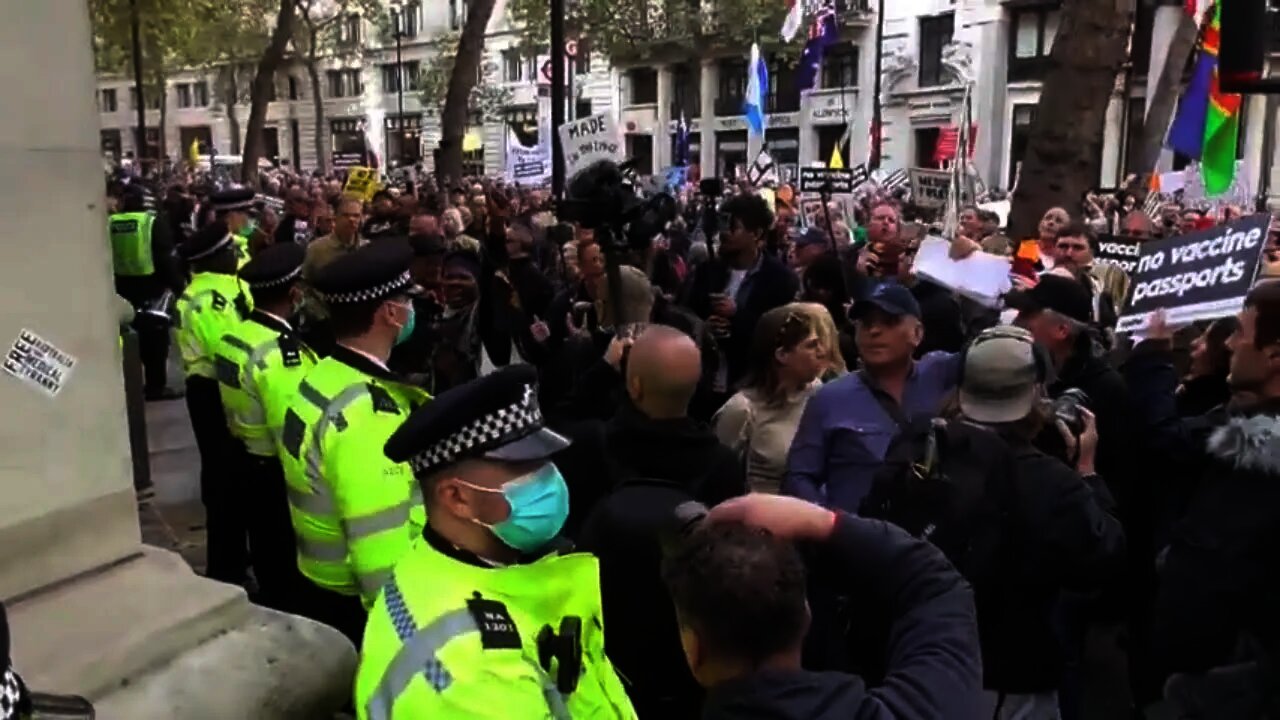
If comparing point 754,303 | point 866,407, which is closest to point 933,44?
point 754,303

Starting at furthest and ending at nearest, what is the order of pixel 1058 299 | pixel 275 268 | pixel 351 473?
pixel 275 268 → pixel 1058 299 → pixel 351 473

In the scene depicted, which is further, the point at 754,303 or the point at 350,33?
the point at 350,33

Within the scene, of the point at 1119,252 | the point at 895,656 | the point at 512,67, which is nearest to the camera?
the point at 895,656

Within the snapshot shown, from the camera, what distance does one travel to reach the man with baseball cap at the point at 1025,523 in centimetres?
292

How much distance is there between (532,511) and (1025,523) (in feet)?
4.56

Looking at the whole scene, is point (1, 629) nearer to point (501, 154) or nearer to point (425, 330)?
point (425, 330)

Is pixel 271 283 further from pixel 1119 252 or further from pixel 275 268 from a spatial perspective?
pixel 1119 252

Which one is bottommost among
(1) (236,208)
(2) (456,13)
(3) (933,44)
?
(1) (236,208)

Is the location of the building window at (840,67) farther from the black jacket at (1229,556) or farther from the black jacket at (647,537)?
the black jacket at (647,537)

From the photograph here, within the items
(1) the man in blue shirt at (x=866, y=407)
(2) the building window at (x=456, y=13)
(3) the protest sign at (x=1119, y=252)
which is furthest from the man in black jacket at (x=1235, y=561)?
(2) the building window at (x=456, y=13)

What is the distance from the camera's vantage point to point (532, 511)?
2.18 meters

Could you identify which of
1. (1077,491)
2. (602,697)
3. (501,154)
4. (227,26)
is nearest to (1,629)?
(602,697)

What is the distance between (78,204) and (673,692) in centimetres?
185

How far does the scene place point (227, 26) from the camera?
4100 cm
